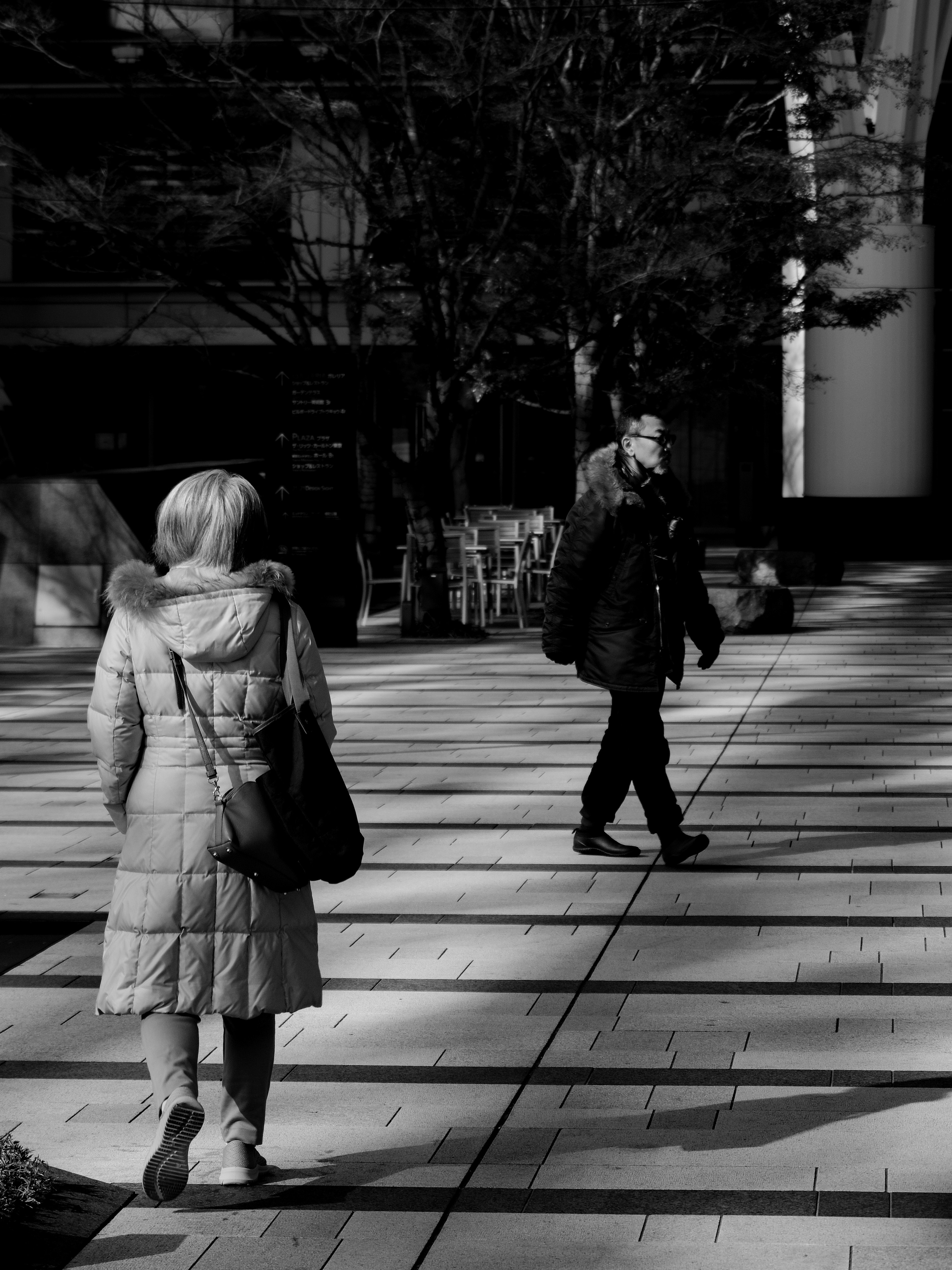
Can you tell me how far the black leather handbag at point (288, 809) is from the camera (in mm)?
3828

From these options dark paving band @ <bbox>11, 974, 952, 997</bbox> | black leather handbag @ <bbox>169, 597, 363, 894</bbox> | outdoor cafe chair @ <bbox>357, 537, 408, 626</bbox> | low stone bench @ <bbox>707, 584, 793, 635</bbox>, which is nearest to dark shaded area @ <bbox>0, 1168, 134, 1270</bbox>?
black leather handbag @ <bbox>169, 597, 363, 894</bbox>

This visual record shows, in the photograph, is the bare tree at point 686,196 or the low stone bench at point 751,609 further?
the bare tree at point 686,196

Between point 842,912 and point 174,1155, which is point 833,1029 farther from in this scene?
point 174,1155

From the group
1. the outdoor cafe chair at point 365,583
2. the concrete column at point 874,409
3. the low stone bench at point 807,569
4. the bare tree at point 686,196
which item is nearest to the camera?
the bare tree at point 686,196

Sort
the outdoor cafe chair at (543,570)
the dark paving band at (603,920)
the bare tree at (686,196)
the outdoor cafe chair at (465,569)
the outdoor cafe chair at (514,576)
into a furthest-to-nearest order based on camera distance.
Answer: the outdoor cafe chair at (543,570) → the outdoor cafe chair at (514,576) → the outdoor cafe chair at (465,569) → the bare tree at (686,196) → the dark paving band at (603,920)

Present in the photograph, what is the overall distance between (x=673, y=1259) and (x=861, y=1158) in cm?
69

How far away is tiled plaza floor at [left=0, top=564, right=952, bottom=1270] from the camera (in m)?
3.77

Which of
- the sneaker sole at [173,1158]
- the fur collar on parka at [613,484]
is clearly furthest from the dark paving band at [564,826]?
the sneaker sole at [173,1158]

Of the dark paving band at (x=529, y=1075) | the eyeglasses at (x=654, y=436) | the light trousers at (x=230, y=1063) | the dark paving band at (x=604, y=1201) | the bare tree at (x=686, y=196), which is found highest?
the bare tree at (x=686, y=196)

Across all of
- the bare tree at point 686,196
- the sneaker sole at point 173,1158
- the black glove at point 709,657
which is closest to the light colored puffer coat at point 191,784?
the sneaker sole at point 173,1158

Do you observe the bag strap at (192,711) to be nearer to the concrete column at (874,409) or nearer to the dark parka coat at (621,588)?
the dark parka coat at (621,588)

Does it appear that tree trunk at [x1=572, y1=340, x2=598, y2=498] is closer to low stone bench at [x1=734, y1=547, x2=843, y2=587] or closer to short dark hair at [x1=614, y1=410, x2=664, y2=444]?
low stone bench at [x1=734, y1=547, x2=843, y2=587]

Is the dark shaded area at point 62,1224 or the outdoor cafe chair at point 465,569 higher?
the outdoor cafe chair at point 465,569

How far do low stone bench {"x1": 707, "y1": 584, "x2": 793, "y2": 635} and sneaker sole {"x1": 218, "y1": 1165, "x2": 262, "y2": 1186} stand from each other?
13.9 m
